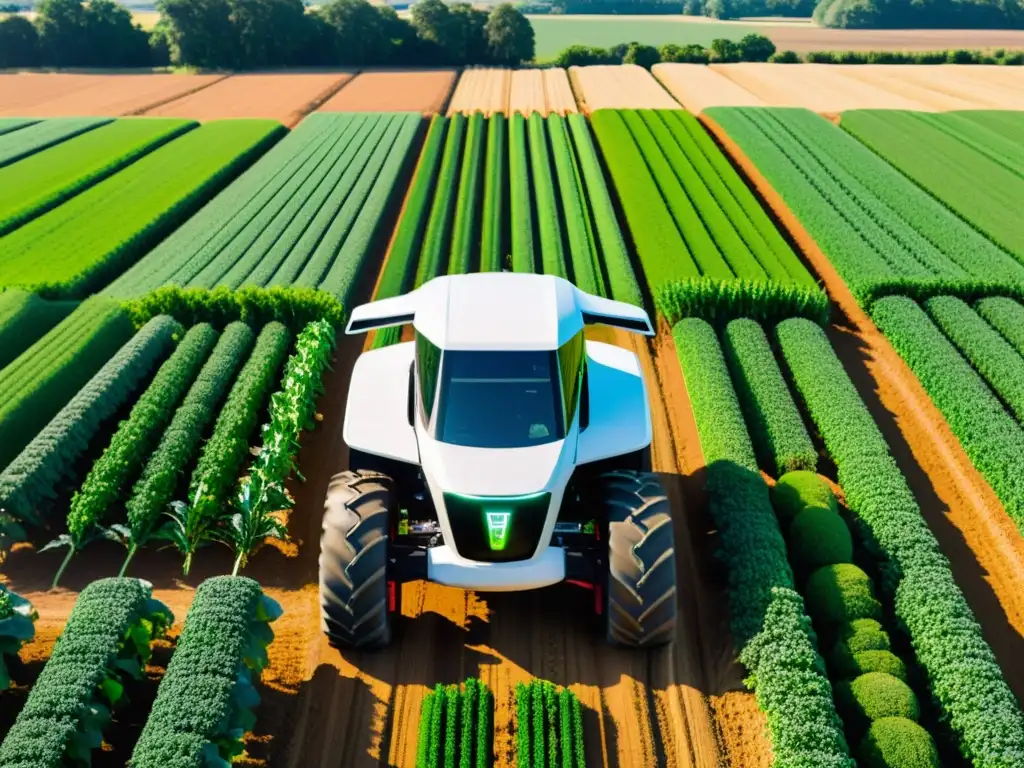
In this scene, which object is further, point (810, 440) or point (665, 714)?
point (810, 440)

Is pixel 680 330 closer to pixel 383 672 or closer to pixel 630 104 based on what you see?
pixel 383 672

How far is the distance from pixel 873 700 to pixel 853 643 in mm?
808

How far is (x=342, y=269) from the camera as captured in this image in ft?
61.2

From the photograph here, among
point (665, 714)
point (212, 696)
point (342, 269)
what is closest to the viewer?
point (212, 696)

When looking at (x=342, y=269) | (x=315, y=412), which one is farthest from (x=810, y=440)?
(x=342, y=269)

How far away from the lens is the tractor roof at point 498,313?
839cm

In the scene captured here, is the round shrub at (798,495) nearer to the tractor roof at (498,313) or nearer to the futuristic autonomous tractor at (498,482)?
the futuristic autonomous tractor at (498,482)

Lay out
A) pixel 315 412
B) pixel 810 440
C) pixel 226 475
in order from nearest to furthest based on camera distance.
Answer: pixel 226 475, pixel 810 440, pixel 315 412

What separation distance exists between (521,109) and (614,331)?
1030 inches

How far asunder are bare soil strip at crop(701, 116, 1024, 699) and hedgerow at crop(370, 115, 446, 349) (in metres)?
10.3

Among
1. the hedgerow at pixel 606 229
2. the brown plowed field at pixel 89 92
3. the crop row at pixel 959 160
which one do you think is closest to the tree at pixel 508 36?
the brown plowed field at pixel 89 92

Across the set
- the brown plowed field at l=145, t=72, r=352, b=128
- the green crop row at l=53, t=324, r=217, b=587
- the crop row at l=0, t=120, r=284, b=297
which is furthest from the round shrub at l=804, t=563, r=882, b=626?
the brown plowed field at l=145, t=72, r=352, b=128

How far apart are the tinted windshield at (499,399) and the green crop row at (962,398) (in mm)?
8584

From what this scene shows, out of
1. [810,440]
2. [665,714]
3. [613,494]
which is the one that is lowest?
[665,714]
